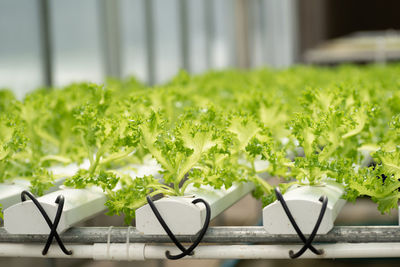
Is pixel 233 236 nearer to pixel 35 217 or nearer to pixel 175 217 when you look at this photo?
pixel 175 217

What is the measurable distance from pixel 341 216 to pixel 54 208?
221 cm

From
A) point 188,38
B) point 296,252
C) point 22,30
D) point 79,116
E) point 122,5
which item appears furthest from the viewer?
point 188,38

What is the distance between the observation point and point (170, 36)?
5.52 meters

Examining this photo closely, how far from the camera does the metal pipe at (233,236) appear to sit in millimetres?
735

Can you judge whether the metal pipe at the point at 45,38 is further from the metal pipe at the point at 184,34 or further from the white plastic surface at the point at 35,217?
the metal pipe at the point at 184,34

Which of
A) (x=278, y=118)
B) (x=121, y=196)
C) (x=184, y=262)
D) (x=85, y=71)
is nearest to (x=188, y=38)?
(x=85, y=71)

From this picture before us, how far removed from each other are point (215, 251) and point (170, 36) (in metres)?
4.91

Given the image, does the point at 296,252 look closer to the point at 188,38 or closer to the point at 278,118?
the point at 278,118

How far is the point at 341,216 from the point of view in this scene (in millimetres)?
2742

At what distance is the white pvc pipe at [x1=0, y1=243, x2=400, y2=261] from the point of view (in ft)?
2.40

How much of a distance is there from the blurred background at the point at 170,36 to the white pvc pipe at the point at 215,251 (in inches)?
76.1

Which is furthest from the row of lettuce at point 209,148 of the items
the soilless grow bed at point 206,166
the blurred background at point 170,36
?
the blurred background at point 170,36

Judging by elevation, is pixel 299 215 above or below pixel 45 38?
below

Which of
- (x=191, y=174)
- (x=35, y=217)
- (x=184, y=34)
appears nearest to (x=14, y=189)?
(x=35, y=217)
